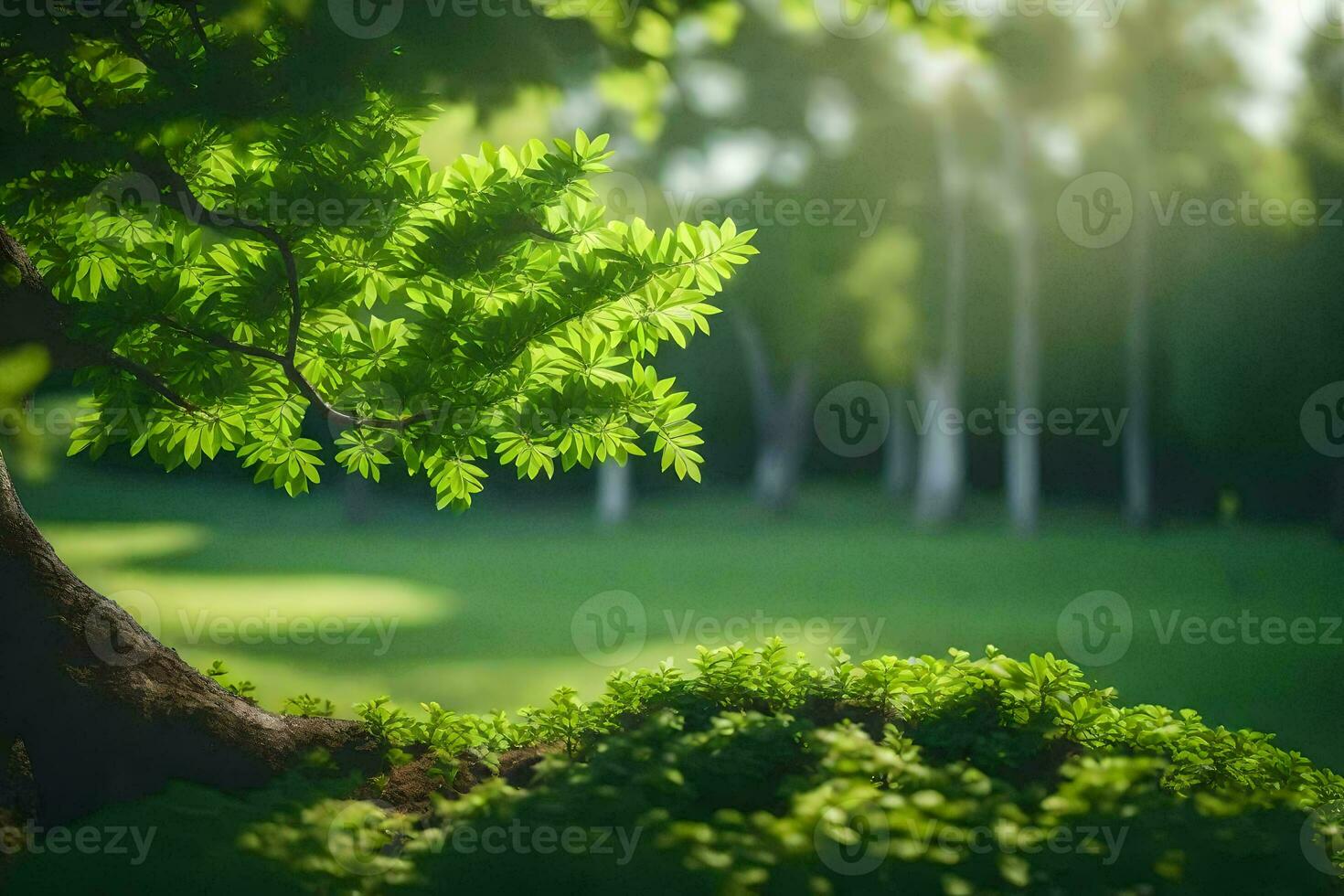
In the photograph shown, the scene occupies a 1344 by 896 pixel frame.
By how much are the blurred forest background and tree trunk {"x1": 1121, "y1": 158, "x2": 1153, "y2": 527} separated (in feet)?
0.26

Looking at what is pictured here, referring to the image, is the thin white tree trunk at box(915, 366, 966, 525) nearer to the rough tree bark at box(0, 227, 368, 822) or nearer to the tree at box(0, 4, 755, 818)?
the tree at box(0, 4, 755, 818)

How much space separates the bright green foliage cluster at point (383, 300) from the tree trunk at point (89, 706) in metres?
0.70

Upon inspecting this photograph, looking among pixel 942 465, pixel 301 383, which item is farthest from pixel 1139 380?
pixel 301 383

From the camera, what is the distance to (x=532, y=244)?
4.70 meters

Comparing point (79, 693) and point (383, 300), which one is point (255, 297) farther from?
point (79, 693)

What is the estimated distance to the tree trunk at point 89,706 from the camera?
4.59m

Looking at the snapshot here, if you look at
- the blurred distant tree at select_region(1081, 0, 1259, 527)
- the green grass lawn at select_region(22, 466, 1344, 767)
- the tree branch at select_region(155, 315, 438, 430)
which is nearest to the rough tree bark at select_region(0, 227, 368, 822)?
the tree branch at select_region(155, 315, 438, 430)

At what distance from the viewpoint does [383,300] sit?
5000 mm

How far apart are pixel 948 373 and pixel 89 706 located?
18530 mm

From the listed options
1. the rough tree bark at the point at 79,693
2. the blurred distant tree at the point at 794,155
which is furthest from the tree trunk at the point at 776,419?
the rough tree bark at the point at 79,693

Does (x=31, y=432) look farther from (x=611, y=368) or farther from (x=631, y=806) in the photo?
(x=631, y=806)

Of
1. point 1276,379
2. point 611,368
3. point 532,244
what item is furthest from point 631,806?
point 1276,379

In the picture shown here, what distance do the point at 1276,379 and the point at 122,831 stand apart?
19.7m

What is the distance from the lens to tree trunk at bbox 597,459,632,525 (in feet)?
69.1
